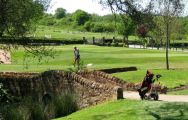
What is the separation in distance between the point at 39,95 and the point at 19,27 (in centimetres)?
539

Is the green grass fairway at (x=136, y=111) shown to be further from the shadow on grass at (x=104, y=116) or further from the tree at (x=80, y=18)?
the tree at (x=80, y=18)

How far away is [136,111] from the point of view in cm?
1820

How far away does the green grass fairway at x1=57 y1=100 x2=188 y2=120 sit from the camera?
17.1m

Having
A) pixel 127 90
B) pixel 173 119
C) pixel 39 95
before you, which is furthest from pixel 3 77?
pixel 173 119

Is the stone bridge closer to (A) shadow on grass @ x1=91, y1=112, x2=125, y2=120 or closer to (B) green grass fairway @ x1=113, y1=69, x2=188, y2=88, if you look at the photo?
(A) shadow on grass @ x1=91, y1=112, x2=125, y2=120

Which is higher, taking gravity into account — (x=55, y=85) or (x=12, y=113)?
(x=55, y=85)

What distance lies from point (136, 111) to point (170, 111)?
125cm

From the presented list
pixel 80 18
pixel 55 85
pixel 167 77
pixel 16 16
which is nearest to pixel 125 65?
pixel 167 77

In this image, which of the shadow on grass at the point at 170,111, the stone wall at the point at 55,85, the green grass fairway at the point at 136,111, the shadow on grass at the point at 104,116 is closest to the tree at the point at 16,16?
the stone wall at the point at 55,85

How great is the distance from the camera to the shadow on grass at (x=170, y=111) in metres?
16.8

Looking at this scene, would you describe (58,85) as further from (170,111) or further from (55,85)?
(170,111)

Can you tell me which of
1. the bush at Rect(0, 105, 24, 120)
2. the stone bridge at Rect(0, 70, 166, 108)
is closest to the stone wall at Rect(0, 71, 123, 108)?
the stone bridge at Rect(0, 70, 166, 108)

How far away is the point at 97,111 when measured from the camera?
19.7 m

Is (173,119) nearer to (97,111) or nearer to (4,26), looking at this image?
(97,111)
